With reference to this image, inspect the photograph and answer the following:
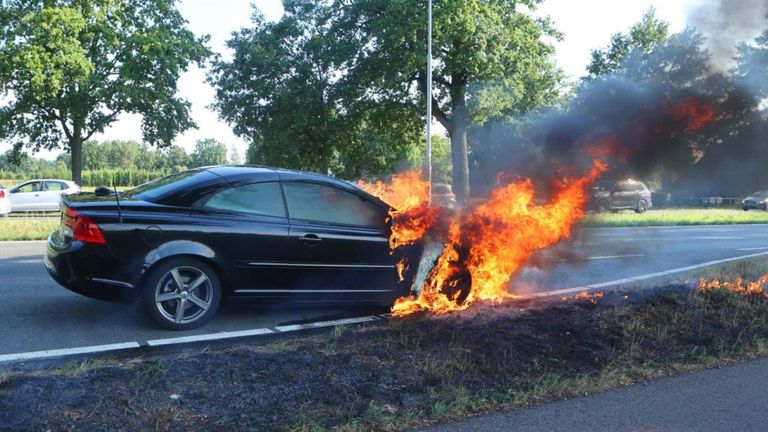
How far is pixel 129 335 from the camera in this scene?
5.08 metres

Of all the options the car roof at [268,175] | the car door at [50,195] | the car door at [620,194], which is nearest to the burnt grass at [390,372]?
the car roof at [268,175]

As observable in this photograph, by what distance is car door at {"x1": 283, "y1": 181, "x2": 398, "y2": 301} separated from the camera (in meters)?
5.66

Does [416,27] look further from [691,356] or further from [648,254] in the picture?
[691,356]

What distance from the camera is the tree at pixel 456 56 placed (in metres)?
24.5

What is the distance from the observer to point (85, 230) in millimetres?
5031

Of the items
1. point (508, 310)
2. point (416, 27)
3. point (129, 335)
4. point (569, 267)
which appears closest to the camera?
point (129, 335)

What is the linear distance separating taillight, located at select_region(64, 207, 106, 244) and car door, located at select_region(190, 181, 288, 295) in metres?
0.77

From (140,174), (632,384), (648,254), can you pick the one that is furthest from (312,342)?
(140,174)

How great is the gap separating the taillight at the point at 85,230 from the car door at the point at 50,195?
20.6 m

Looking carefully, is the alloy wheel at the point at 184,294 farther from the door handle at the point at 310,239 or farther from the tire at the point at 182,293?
the door handle at the point at 310,239

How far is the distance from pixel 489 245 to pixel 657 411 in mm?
2790

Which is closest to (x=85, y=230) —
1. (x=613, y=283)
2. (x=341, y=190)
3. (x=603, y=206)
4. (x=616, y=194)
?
(x=341, y=190)

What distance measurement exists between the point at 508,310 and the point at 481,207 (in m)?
1.50

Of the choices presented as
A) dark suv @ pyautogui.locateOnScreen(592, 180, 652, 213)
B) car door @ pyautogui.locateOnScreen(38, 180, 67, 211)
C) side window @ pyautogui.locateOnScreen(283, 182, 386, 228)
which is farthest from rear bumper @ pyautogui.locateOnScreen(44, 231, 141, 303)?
car door @ pyautogui.locateOnScreen(38, 180, 67, 211)
